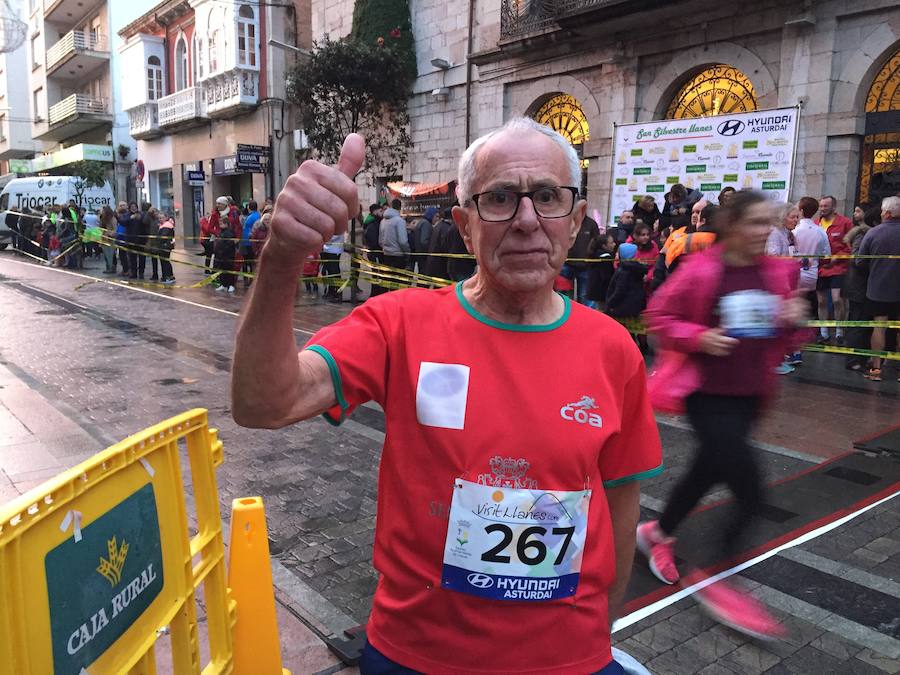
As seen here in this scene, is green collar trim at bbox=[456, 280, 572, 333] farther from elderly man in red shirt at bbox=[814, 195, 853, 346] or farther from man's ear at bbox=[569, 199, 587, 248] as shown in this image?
elderly man in red shirt at bbox=[814, 195, 853, 346]

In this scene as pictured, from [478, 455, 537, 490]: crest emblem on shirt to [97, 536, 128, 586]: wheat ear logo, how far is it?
2.78ft

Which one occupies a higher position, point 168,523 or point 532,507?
point 532,507

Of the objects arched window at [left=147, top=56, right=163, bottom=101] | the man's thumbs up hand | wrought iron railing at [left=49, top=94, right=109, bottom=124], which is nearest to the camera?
the man's thumbs up hand

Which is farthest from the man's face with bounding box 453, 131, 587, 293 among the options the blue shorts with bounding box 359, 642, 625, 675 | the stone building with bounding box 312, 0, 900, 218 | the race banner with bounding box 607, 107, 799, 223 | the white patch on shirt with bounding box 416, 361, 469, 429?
the stone building with bounding box 312, 0, 900, 218

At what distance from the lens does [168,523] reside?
6.44ft

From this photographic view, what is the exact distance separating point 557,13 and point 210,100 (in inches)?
757

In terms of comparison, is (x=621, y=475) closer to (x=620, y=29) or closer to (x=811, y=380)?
(x=811, y=380)

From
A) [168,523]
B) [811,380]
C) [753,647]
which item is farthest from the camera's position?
[811,380]

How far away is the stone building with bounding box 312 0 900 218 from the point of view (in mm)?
11500

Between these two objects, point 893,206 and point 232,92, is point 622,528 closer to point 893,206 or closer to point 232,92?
point 893,206

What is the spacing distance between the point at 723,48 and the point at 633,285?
7433 mm

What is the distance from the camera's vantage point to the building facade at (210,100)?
27281mm

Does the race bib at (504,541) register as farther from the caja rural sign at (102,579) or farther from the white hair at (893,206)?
the white hair at (893,206)

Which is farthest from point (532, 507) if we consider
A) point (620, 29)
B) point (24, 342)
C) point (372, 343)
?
point (620, 29)
